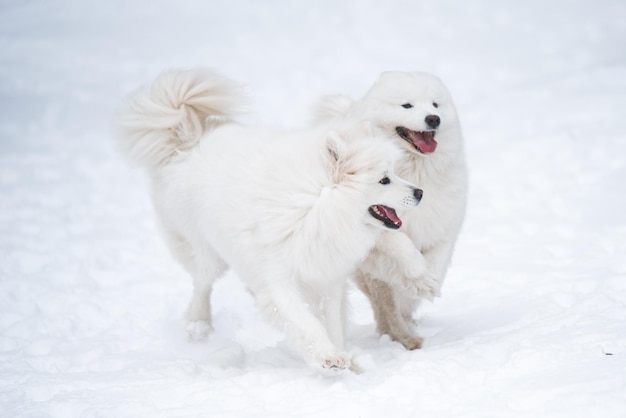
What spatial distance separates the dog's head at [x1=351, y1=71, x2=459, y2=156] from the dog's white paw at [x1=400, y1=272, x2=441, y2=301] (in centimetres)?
70

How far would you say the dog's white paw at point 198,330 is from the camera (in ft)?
16.1

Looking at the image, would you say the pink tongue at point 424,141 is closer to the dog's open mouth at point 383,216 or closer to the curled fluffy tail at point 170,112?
the dog's open mouth at point 383,216

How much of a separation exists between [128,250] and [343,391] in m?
3.87

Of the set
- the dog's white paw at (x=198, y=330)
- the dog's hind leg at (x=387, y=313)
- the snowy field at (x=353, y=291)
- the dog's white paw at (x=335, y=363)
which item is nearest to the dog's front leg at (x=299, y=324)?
the dog's white paw at (x=335, y=363)

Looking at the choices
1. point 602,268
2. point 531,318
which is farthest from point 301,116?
point 531,318

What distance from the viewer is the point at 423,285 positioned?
4.18m

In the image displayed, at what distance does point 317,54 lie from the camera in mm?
13508

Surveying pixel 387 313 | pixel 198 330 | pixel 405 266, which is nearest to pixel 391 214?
pixel 405 266

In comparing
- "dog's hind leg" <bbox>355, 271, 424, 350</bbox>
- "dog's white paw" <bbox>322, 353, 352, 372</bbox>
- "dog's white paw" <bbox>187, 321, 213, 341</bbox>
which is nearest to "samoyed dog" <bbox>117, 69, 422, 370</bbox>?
"dog's white paw" <bbox>322, 353, 352, 372</bbox>

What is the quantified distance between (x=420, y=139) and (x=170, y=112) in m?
1.55

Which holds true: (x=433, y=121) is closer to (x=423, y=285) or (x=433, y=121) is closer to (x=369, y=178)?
(x=369, y=178)

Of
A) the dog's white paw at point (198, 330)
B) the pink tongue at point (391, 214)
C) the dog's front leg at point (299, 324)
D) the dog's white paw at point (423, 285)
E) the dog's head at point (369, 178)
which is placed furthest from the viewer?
the dog's white paw at point (198, 330)

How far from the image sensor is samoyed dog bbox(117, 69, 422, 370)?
142 inches

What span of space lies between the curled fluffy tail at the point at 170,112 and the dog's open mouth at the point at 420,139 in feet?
3.79
